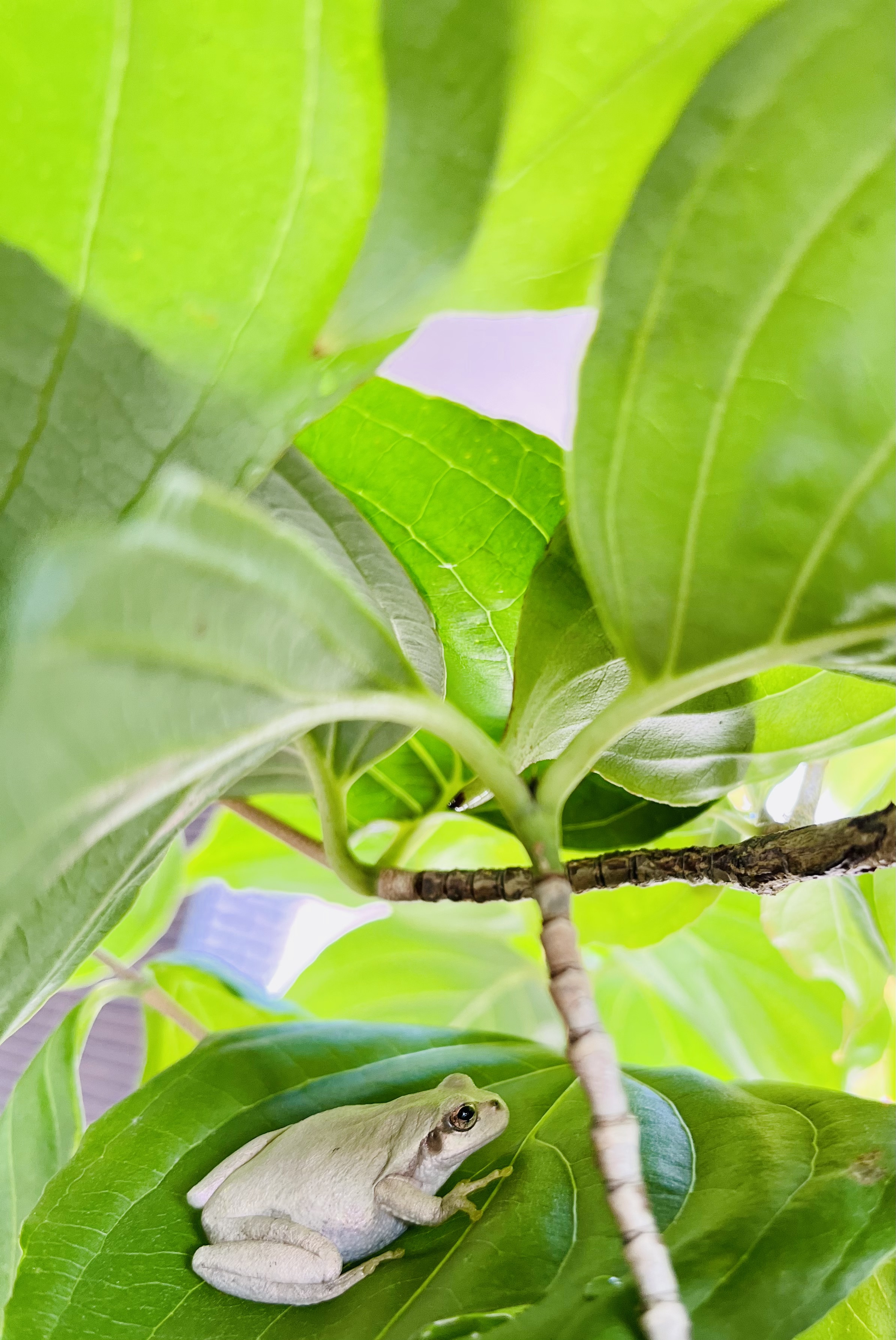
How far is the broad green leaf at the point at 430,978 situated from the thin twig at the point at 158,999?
0.11m

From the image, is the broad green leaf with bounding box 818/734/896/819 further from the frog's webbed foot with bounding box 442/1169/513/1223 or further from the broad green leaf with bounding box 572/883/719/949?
the frog's webbed foot with bounding box 442/1169/513/1223

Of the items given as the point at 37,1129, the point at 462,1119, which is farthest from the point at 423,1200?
the point at 37,1129

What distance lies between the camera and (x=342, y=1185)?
13.8 inches

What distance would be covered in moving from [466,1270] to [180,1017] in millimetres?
322

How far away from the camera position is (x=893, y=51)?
184 mm

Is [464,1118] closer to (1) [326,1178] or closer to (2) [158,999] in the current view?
(1) [326,1178]

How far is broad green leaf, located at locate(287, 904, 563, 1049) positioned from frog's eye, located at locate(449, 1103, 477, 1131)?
0.93 feet

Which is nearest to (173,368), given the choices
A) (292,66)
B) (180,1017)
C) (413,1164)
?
(292,66)

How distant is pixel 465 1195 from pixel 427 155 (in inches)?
11.6

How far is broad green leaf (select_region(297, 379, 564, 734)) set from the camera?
35 cm

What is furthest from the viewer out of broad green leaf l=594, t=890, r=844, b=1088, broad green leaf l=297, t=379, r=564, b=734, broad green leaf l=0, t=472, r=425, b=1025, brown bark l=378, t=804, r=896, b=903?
broad green leaf l=594, t=890, r=844, b=1088

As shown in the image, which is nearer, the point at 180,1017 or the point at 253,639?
the point at 253,639

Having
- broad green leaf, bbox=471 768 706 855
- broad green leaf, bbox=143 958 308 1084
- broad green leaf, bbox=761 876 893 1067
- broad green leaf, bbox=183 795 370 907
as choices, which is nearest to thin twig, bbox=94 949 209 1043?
broad green leaf, bbox=143 958 308 1084

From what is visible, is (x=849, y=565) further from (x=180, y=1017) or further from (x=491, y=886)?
(x=180, y=1017)
